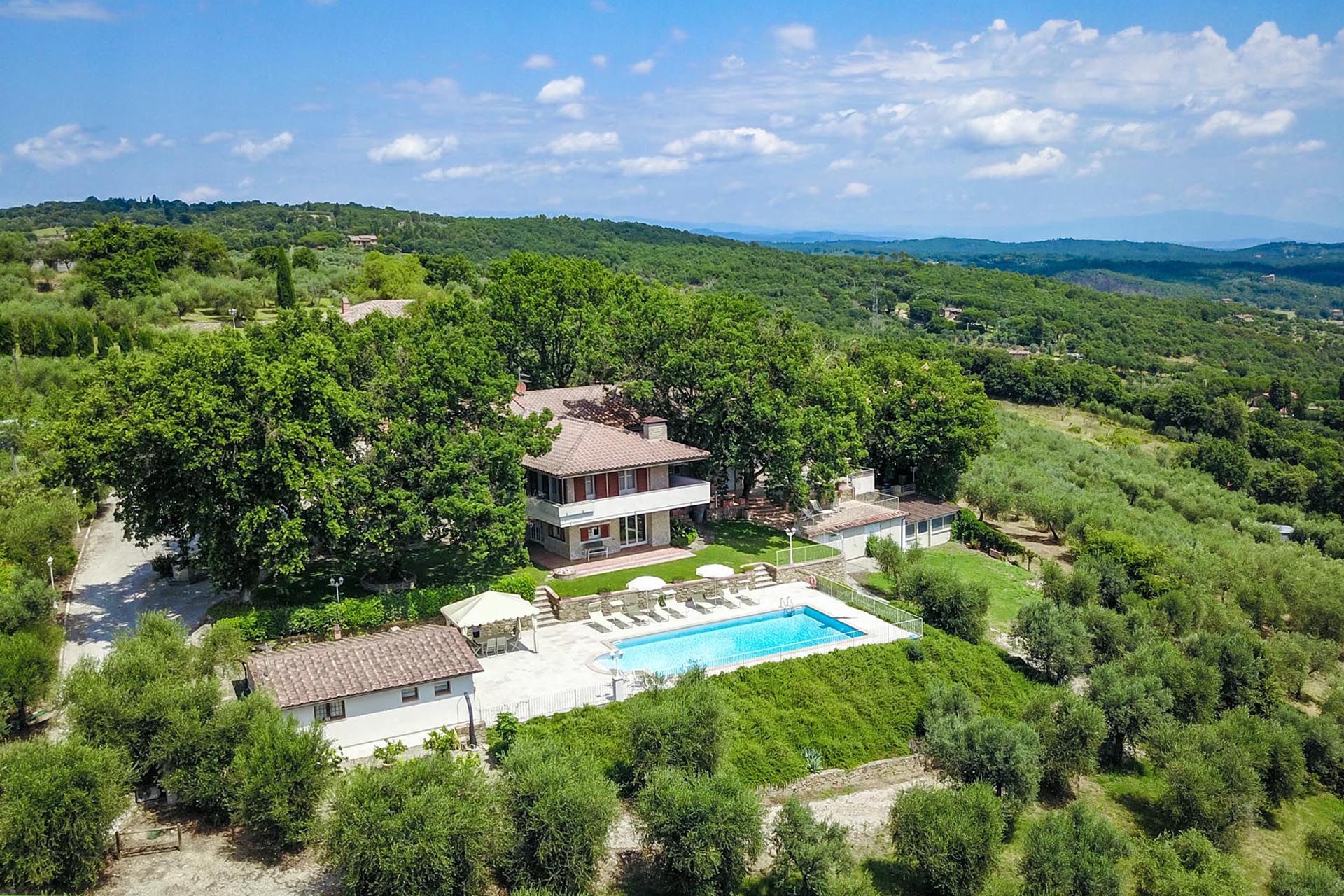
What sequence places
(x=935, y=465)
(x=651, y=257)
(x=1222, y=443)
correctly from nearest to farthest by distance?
1. (x=935, y=465)
2. (x=1222, y=443)
3. (x=651, y=257)

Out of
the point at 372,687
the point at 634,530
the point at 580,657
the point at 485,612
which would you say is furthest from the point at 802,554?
the point at 372,687

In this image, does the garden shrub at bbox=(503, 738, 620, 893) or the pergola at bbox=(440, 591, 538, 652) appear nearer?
the garden shrub at bbox=(503, 738, 620, 893)

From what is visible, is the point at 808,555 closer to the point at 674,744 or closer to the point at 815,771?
the point at 815,771

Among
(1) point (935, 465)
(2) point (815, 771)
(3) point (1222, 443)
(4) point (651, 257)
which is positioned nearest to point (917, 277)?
(4) point (651, 257)

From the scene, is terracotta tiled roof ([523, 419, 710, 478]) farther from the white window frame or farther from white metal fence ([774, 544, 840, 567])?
the white window frame

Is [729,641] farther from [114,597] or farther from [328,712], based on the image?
[114,597]

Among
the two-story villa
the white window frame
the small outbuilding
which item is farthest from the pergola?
the two-story villa
